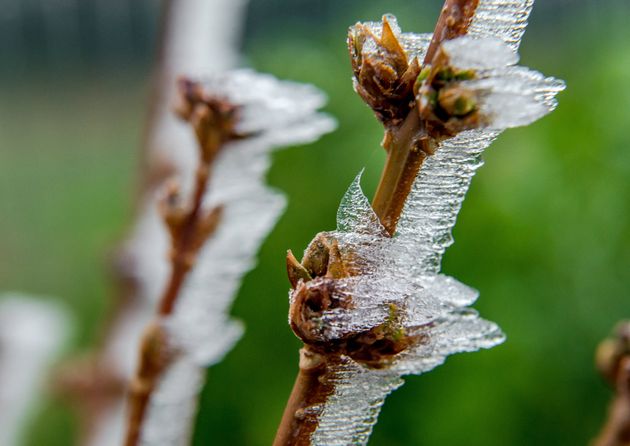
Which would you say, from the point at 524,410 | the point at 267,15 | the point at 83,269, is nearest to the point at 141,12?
the point at 267,15

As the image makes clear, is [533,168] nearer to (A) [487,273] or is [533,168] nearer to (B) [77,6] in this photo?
(A) [487,273]

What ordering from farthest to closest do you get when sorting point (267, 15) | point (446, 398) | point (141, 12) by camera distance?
point (141, 12), point (267, 15), point (446, 398)

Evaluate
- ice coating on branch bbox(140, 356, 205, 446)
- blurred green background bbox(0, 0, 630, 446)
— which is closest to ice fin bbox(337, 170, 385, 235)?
ice coating on branch bbox(140, 356, 205, 446)

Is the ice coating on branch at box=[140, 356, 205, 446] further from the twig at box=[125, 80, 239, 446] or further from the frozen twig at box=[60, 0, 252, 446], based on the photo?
the frozen twig at box=[60, 0, 252, 446]

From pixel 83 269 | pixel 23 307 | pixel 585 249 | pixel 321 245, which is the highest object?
pixel 321 245

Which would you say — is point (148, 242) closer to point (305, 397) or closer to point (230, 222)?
point (230, 222)

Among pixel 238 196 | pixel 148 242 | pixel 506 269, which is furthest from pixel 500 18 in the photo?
pixel 506 269

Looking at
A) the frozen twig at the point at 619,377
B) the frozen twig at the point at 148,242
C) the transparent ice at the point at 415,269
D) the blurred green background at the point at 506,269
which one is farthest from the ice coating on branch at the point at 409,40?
the blurred green background at the point at 506,269
